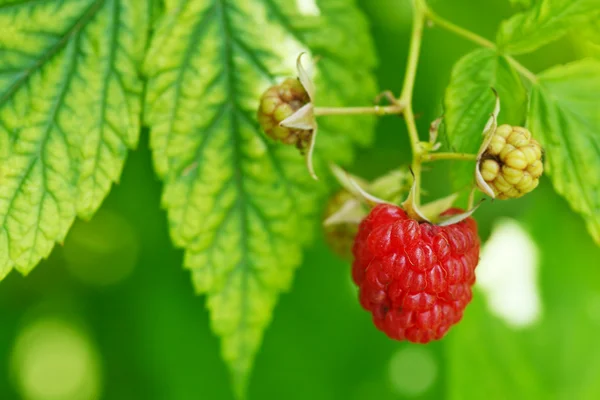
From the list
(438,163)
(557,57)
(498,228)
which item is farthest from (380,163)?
(557,57)

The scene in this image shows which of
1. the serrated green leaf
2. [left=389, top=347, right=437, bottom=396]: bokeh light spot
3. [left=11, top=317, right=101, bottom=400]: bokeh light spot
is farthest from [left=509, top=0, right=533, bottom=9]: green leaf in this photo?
[left=11, top=317, right=101, bottom=400]: bokeh light spot

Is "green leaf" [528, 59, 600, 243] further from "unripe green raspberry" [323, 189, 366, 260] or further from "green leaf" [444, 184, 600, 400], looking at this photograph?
"green leaf" [444, 184, 600, 400]

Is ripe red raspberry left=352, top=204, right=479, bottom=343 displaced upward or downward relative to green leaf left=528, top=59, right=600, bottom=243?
downward

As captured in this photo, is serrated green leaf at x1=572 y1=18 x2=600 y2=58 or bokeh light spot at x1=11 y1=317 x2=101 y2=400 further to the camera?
bokeh light spot at x1=11 y1=317 x2=101 y2=400

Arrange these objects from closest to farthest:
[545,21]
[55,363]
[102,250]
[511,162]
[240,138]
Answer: [511,162] < [545,21] < [240,138] < [102,250] < [55,363]

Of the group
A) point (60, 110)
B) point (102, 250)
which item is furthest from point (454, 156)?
point (102, 250)

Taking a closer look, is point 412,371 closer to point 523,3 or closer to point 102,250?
point 102,250

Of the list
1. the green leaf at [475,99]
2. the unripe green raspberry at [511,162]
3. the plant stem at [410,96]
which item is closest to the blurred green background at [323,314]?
the plant stem at [410,96]
